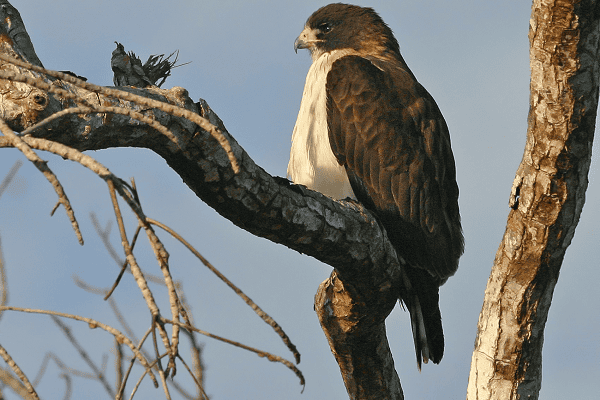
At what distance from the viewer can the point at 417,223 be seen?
4.60 m

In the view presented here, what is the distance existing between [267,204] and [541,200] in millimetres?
1502

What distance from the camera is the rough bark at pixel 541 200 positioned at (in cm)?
314

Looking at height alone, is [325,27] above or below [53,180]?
above

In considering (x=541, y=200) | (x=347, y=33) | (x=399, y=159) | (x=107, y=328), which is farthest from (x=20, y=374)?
(x=347, y=33)

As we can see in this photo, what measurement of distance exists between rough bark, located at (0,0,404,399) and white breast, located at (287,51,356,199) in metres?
0.84

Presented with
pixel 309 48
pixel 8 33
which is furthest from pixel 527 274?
pixel 309 48

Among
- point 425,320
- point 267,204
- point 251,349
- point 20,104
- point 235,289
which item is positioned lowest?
point 251,349

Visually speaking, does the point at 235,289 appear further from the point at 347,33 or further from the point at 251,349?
the point at 347,33

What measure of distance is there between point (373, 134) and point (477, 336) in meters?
1.69

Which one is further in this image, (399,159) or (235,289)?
(399,159)

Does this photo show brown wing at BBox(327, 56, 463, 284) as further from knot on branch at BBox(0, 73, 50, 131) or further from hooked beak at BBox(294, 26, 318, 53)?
knot on branch at BBox(0, 73, 50, 131)

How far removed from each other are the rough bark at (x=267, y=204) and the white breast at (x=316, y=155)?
84 centimetres

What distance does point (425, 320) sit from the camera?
4582 millimetres

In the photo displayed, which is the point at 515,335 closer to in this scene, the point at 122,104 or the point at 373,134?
the point at 373,134
